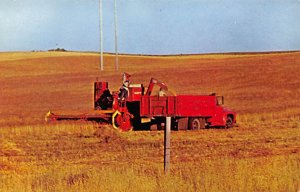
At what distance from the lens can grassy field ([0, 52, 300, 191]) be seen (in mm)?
12008

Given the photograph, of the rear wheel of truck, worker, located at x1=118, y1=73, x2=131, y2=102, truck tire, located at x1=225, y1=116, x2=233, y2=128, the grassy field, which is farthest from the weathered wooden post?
truck tire, located at x1=225, y1=116, x2=233, y2=128

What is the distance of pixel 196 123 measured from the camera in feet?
89.3

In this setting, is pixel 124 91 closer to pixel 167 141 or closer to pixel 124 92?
pixel 124 92

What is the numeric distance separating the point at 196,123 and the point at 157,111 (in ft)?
5.28

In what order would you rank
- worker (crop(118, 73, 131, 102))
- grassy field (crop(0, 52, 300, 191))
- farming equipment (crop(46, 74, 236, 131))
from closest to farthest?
grassy field (crop(0, 52, 300, 191))
farming equipment (crop(46, 74, 236, 131))
worker (crop(118, 73, 131, 102))

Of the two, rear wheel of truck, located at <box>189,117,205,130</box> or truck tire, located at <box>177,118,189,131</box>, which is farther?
rear wheel of truck, located at <box>189,117,205,130</box>

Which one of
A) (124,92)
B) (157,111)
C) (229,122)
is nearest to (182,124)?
(157,111)

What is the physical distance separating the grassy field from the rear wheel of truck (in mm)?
1156

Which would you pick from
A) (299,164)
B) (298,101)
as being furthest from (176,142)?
(298,101)

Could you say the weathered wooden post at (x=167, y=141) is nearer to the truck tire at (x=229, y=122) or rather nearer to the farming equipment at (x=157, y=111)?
the farming equipment at (x=157, y=111)

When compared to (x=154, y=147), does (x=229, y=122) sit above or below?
above

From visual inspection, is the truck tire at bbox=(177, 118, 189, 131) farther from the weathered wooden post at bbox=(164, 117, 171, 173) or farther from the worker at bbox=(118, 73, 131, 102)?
the weathered wooden post at bbox=(164, 117, 171, 173)

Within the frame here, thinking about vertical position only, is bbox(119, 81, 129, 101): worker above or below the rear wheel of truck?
above

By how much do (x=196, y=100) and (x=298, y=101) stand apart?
15446 mm
